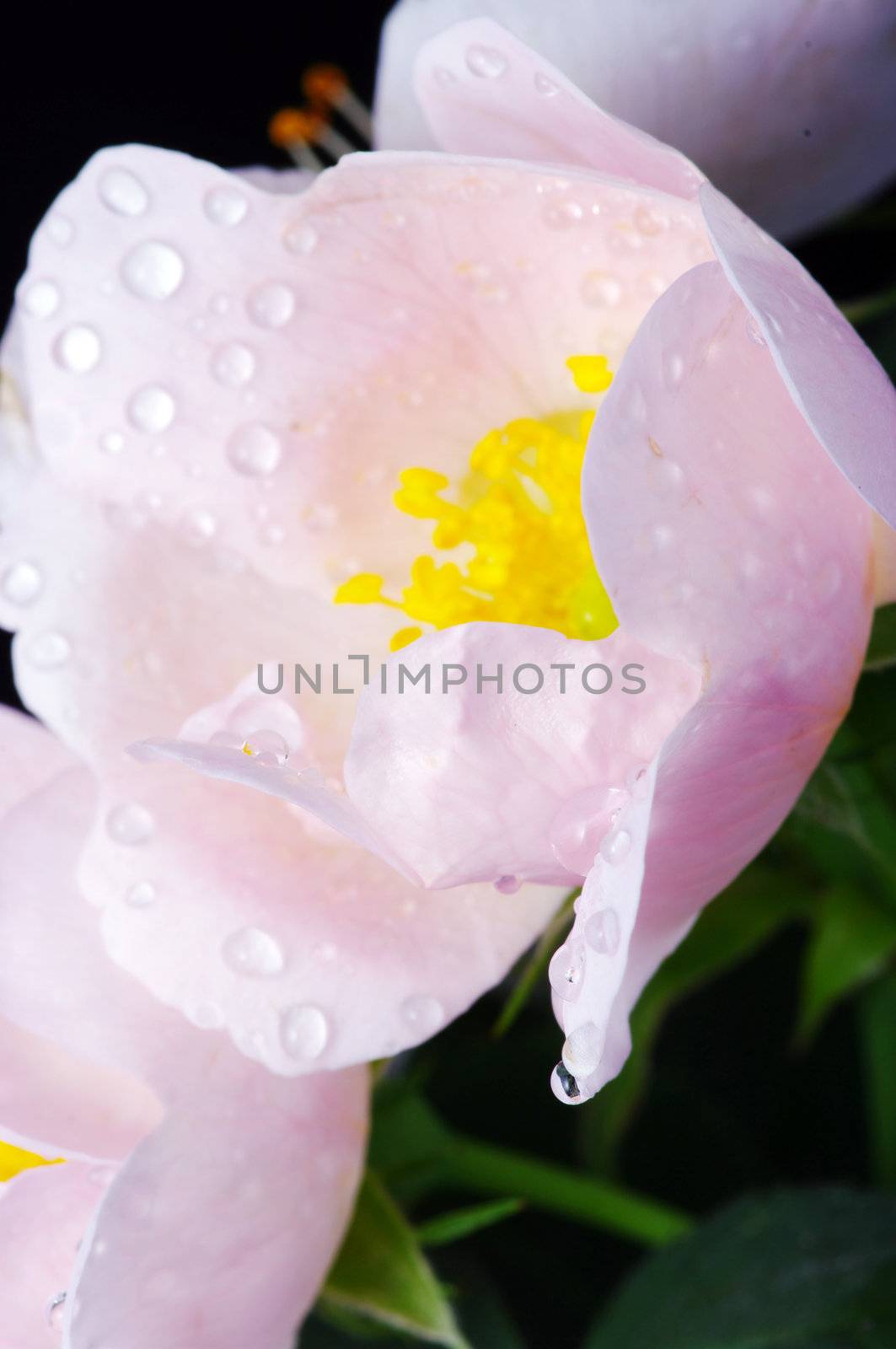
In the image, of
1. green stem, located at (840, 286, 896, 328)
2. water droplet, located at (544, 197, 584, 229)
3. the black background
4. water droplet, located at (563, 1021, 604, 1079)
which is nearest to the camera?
water droplet, located at (563, 1021, 604, 1079)

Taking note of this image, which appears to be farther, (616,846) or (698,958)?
(698,958)

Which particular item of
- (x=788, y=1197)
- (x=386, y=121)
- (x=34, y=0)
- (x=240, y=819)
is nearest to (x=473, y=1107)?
(x=788, y=1197)

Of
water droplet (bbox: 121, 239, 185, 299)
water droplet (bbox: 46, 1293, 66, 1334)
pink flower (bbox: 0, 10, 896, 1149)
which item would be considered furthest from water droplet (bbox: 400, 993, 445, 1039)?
water droplet (bbox: 121, 239, 185, 299)

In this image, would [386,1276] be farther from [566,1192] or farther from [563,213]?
[563,213]

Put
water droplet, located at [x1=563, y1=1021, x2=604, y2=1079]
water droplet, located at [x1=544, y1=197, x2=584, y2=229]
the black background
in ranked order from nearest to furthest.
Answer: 1. water droplet, located at [x1=563, y1=1021, x2=604, y2=1079]
2. water droplet, located at [x1=544, y1=197, x2=584, y2=229]
3. the black background

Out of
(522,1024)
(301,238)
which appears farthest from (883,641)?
(522,1024)

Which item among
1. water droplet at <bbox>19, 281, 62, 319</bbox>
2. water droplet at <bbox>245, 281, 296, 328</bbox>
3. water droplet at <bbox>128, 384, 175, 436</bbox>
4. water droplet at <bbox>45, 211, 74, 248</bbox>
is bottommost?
water droplet at <bbox>128, 384, 175, 436</bbox>

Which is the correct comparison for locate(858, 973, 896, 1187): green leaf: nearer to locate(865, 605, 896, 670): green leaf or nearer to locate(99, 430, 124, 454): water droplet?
locate(865, 605, 896, 670): green leaf
